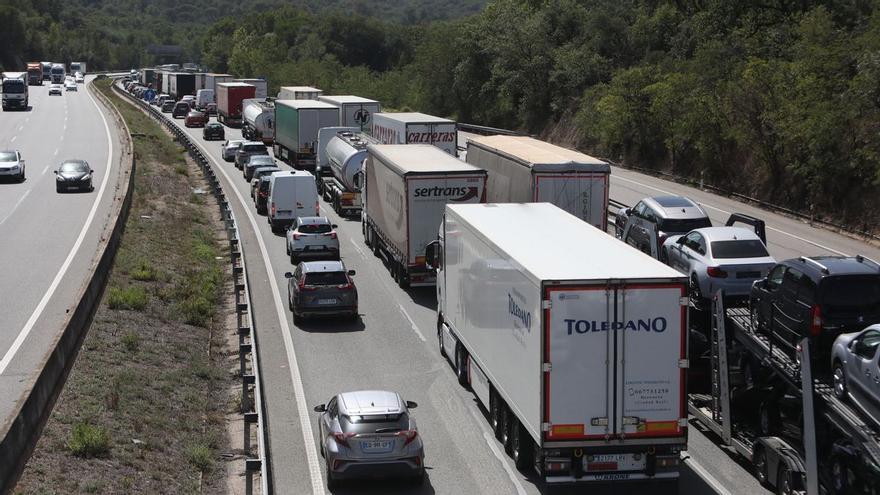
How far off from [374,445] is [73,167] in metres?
39.9

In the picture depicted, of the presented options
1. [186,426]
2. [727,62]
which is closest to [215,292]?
[186,426]

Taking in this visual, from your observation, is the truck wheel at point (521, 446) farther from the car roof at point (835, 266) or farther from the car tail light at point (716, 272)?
the car tail light at point (716, 272)

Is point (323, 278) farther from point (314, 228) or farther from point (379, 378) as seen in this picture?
point (314, 228)

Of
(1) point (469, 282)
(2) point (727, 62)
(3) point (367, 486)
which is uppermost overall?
(2) point (727, 62)

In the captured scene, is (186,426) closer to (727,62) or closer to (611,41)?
(727,62)

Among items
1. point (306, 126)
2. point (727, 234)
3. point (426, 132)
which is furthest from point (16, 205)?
point (727, 234)

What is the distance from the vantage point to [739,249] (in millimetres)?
22594

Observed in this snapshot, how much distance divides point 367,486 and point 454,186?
14.7 metres

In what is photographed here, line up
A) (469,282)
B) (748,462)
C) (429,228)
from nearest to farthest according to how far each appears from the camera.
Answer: (748,462) < (469,282) < (429,228)

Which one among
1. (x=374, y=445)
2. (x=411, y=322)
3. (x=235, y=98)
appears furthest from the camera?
(x=235, y=98)

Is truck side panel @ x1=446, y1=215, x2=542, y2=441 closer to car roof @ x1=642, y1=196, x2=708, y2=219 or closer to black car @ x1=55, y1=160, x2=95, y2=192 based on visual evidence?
car roof @ x1=642, y1=196, x2=708, y2=219

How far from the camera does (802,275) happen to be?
16125 mm

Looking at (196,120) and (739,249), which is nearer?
(739,249)

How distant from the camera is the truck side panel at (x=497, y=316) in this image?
619 inches
